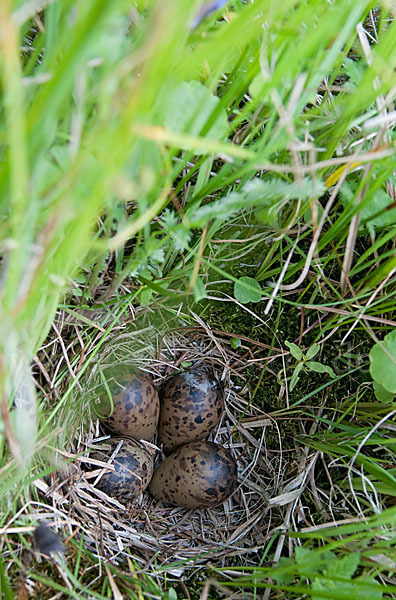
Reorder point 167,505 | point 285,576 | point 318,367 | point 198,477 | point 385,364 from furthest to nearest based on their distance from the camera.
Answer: point 167,505 < point 198,477 < point 318,367 < point 385,364 < point 285,576

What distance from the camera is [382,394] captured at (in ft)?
5.04

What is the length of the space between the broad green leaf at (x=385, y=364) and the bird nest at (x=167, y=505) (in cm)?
55

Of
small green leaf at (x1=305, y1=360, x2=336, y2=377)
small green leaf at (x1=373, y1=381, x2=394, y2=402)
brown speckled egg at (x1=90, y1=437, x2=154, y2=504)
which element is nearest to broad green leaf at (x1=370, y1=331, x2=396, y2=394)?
small green leaf at (x1=373, y1=381, x2=394, y2=402)

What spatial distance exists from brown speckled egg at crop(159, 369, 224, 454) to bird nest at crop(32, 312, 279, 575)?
10 centimetres

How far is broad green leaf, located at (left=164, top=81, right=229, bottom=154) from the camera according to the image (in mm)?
1006

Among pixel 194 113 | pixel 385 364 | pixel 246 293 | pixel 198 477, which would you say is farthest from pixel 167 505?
pixel 194 113

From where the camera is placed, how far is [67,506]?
60.9 inches

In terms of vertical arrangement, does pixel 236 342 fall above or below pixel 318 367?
below

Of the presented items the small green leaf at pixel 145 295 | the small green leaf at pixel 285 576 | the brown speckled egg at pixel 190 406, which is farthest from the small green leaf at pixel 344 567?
the small green leaf at pixel 145 295

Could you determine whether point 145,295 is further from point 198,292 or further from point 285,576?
point 285,576

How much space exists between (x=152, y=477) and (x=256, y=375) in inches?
22.9

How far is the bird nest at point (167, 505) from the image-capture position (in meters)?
1.58

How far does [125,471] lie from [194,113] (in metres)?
1.28

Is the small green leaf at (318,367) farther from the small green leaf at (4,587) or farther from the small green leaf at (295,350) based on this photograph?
the small green leaf at (4,587)
